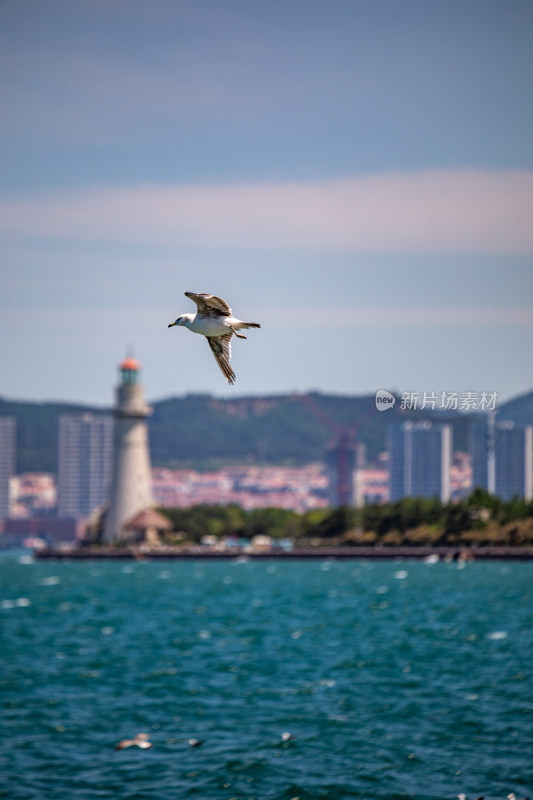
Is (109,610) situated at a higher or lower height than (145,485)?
lower

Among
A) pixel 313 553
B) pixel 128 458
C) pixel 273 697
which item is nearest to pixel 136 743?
pixel 273 697

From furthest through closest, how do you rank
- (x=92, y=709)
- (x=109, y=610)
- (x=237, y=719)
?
(x=109, y=610) → (x=92, y=709) → (x=237, y=719)

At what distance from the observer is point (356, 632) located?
7262 cm

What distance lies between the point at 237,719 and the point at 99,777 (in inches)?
341

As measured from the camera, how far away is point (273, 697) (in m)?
47.8

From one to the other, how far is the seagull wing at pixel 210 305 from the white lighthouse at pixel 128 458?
123412mm

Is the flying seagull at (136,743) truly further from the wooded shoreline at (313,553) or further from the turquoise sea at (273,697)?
the wooded shoreline at (313,553)

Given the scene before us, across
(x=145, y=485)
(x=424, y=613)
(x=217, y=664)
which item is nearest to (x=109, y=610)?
(x=424, y=613)

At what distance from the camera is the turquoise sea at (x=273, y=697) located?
113ft

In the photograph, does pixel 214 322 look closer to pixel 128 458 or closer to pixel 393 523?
pixel 128 458

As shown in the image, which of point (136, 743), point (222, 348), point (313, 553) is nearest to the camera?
point (222, 348)

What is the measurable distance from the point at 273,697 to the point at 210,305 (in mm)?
35099


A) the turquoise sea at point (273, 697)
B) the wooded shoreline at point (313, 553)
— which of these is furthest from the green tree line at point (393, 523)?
the turquoise sea at point (273, 697)

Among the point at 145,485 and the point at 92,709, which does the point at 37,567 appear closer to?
the point at 145,485
